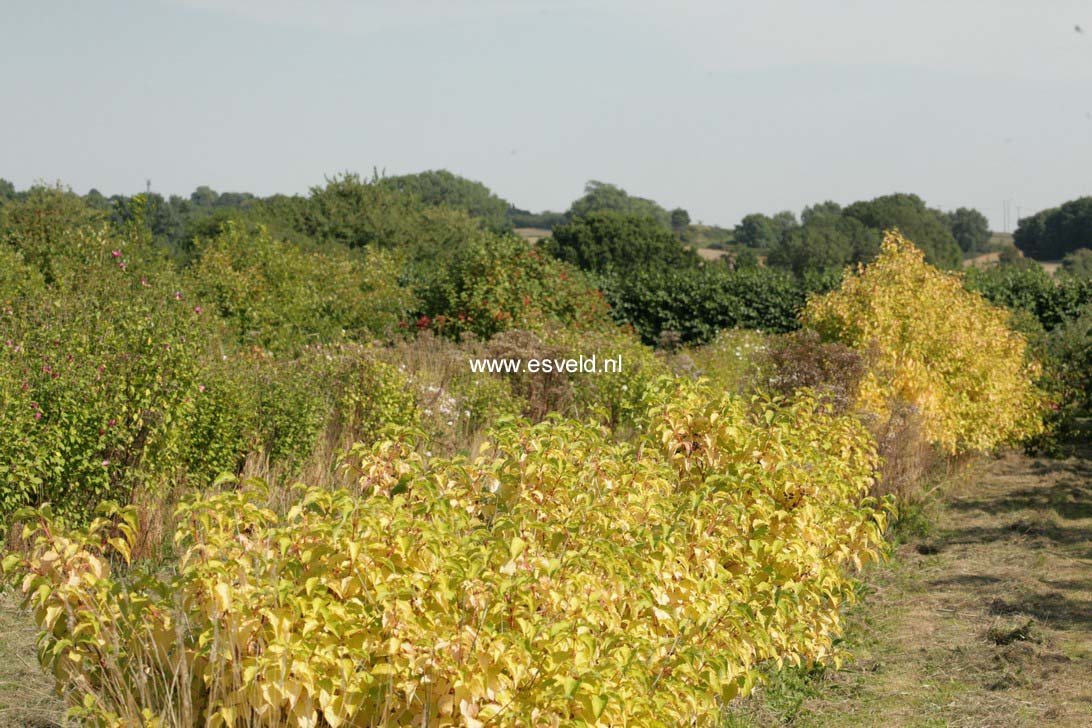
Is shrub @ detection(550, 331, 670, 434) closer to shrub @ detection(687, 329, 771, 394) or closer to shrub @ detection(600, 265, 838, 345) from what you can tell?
shrub @ detection(687, 329, 771, 394)

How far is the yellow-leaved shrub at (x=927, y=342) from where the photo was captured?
9.36 metres

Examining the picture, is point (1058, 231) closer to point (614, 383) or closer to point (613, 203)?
point (613, 203)

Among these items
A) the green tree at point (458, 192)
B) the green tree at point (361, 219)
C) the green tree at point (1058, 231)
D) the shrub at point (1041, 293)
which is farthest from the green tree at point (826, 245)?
the green tree at point (458, 192)

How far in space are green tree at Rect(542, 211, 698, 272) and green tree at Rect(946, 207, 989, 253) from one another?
39101mm

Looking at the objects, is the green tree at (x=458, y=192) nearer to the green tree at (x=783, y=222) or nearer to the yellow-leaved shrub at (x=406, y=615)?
the green tree at (x=783, y=222)

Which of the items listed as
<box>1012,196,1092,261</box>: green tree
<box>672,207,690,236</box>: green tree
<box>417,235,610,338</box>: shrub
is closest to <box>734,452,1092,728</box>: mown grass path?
<box>417,235,610,338</box>: shrub

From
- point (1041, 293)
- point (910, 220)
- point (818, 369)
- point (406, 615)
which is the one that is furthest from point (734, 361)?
point (910, 220)

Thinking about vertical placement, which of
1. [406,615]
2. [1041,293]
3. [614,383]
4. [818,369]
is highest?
[1041,293]

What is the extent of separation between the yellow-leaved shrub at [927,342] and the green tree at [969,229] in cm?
7150

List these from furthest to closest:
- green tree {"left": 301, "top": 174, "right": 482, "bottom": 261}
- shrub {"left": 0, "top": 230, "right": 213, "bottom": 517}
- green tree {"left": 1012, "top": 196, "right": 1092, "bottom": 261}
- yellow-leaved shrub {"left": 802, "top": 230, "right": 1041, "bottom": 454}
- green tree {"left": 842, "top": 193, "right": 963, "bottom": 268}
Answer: green tree {"left": 1012, "top": 196, "right": 1092, "bottom": 261}, green tree {"left": 842, "top": 193, "right": 963, "bottom": 268}, green tree {"left": 301, "top": 174, "right": 482, "bottom": 261}, yellow-leaved shrub {"left": 802, "top": 230, "right": 1041, "bottom": 454}, shrub {"left": 0, "top": 230, "right": 213, "bottom": 517}

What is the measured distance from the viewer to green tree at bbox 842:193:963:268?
5434cm

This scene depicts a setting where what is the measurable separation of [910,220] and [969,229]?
22.1 meters

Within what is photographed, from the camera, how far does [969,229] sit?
76250mm

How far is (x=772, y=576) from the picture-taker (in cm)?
381
